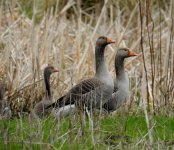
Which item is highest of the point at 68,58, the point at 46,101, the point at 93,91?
the point at 68,58

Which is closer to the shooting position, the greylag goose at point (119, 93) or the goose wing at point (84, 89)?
the goose wing at point (84, 89)

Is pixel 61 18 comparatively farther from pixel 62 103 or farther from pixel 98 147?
pixel 98 147

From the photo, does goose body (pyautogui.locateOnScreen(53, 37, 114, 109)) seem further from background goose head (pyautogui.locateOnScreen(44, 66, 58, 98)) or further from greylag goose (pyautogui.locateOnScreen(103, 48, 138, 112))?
background goose head (pyautogui.locateOnScreen(44, 66, 58, 98))

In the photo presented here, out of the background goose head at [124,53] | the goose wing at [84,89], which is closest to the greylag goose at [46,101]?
the goose wing at [84,89]

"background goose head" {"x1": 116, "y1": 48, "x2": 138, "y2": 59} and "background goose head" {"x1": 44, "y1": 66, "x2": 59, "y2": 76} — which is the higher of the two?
"background goose head" {"x1": 116, "y1": 48, "x2": 138, "y2": 59}

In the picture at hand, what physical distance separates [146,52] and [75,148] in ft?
21.9

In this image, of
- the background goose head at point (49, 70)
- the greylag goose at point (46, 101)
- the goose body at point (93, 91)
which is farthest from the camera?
the background goose head at point (49, 70)

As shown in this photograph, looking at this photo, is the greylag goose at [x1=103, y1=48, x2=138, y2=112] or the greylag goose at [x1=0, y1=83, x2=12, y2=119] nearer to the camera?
the greylag goose at [x1=0, y1=83, x2=12, y2=119]

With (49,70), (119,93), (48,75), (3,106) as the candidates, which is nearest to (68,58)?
(49,70)

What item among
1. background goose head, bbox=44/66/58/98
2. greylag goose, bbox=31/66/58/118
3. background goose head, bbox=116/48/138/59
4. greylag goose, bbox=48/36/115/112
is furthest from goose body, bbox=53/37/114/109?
background goose head, bbox=116/48/138/59

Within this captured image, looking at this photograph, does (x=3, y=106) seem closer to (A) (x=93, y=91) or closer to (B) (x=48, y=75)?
(A) (x=93, y=91)

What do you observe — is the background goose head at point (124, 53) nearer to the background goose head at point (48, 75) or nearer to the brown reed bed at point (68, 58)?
the brown reed bed at point (68, 58)

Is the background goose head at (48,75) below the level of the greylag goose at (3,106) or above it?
above

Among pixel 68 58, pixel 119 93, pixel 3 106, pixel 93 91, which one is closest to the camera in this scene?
pixel 3 106
